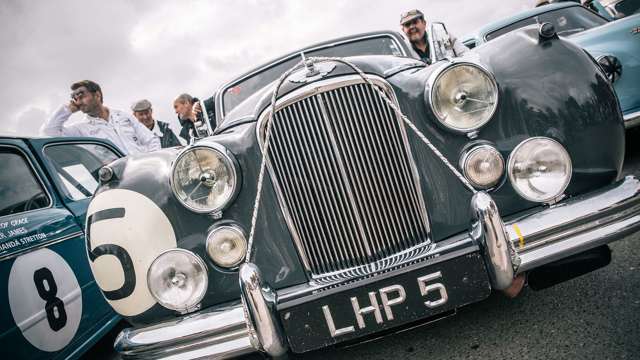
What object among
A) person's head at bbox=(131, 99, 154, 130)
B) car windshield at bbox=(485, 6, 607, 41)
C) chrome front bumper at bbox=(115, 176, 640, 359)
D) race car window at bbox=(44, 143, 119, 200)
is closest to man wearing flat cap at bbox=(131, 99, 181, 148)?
person's head at bbox=(131, 99, 154, 130)

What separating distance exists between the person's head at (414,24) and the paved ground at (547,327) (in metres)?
2.69

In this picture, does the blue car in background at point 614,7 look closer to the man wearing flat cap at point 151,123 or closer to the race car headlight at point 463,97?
the race car headlight at point 463,97

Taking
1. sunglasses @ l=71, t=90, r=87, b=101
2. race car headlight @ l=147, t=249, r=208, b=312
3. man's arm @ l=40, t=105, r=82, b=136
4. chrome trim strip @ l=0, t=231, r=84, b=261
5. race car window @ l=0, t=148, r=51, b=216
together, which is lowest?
race car headlight @ l=147, t=249, r=208, b=312

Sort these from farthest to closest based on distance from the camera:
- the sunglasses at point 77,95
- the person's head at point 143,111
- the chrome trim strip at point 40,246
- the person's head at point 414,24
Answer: the person's head at point 143,111
the sunglasses at point 77,95
the person's head at point 414,24
the chrome trim strip at point 40,246

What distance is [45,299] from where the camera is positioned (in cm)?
247

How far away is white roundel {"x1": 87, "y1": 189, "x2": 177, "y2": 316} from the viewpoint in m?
1.81

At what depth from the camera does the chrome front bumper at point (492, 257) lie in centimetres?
150

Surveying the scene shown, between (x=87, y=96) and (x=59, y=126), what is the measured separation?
45 centimetres

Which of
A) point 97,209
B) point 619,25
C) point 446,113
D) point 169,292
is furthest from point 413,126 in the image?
point 619,25

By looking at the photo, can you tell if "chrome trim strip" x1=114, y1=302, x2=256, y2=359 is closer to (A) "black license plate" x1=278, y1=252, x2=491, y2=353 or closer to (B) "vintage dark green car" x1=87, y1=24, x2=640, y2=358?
(B) "vintage dark green car" x1=87, y1=24, x2=640, y2=358

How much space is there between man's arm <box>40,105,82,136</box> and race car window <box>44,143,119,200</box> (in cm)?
82

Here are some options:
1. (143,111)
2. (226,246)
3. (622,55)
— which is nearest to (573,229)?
(226,246)

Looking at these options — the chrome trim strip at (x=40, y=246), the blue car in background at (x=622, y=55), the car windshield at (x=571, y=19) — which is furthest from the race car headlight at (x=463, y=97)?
the car windshield at (x=571, y=19)

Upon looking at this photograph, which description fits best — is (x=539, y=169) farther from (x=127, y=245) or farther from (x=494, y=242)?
(x=127, y=245)
